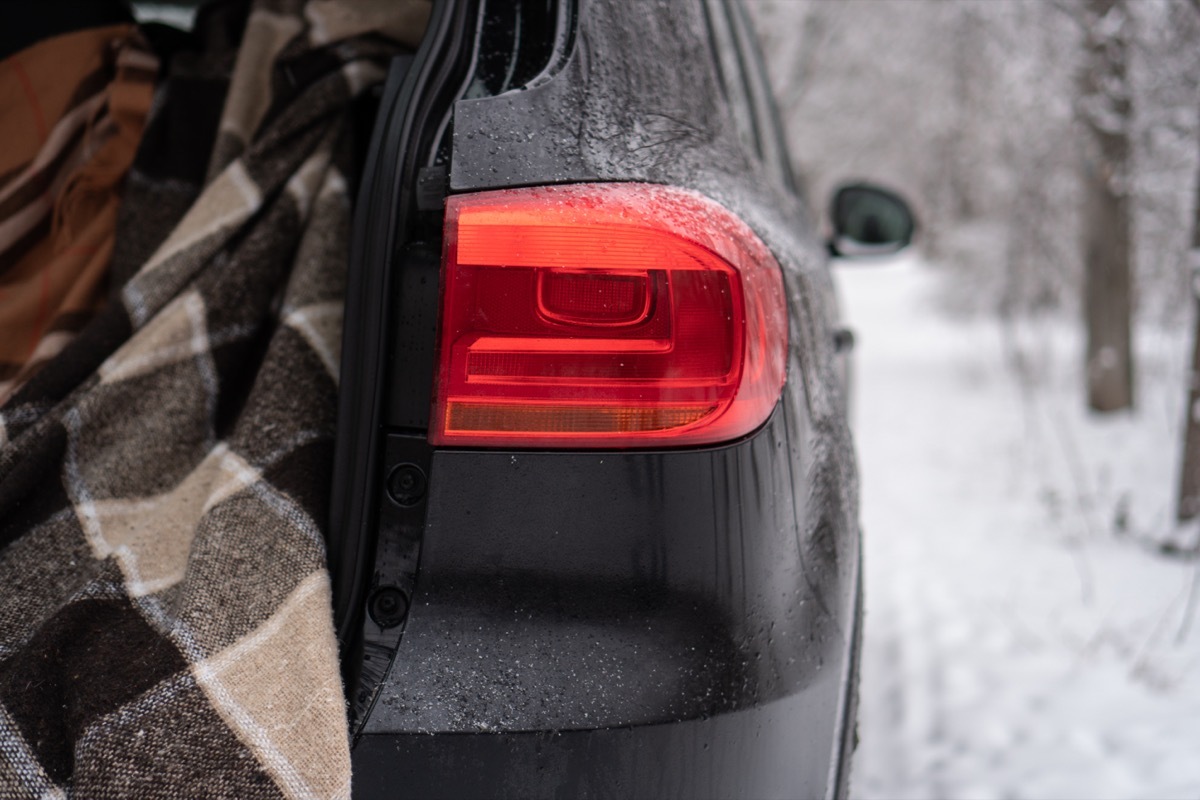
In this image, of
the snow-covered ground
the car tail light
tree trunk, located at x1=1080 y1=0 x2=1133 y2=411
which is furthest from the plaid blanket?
tree trunk, located at x1=1080 y1=0 x2=1133 y2=411

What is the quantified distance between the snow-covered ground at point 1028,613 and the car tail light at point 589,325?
5.21ft

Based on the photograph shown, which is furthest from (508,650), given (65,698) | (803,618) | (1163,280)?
(1163,280)

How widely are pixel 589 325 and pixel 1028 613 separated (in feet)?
9.66

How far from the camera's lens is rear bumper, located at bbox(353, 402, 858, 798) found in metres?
0.92

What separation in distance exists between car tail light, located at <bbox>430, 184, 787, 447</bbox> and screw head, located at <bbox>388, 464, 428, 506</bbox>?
0.07m

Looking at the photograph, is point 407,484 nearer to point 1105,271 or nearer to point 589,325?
point 589,325

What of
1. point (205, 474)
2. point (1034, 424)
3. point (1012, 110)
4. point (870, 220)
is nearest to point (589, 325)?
point (205, 474)

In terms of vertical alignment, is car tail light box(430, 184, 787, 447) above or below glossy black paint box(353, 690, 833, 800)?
above

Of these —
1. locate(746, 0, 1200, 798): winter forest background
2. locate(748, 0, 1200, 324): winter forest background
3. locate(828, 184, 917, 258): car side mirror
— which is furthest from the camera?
locate(748, 0, 1200, 324): winter forest background

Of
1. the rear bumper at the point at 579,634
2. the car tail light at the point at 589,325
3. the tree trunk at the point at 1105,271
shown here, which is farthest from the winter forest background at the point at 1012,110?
the rear bumper at the point at 579,634

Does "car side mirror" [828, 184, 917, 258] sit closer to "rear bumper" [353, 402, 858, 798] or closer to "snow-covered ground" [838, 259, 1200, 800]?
"snow-covered ground" [838, 259, 1200, 800]

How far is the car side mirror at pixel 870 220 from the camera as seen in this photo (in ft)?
8.79

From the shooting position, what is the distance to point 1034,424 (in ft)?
22.8

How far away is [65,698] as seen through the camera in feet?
2.99
